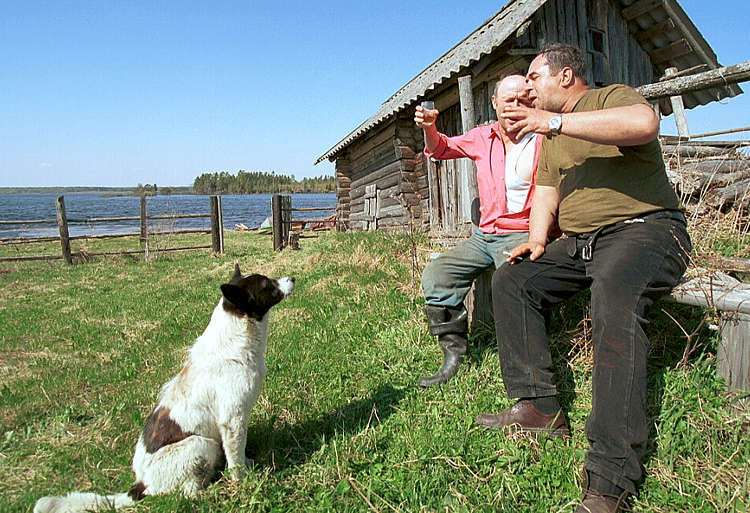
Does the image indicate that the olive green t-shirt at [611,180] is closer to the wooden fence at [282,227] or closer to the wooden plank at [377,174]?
the wooden plank at [377,174]

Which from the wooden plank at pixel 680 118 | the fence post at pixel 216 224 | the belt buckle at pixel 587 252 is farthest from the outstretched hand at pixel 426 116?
the fence post at pixel 216 224

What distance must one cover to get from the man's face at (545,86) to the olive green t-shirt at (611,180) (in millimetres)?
138

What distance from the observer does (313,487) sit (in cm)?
252

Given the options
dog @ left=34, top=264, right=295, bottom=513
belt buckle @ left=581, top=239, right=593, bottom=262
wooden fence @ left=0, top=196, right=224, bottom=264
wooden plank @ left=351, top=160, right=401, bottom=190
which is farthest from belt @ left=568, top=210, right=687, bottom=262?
wooden fence @ left=0, top=196, right=224, bottom=264

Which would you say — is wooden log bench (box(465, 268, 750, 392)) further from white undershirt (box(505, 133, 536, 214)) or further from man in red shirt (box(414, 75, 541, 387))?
white undershirt (box(505, 133, 536, 214))

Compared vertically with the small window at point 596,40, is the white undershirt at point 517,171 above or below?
below

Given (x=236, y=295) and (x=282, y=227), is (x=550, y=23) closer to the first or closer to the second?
(x=236, y=295)

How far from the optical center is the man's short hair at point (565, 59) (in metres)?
2.73

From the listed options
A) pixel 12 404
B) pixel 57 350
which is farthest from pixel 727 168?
pixel 57 350

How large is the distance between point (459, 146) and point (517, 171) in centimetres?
61

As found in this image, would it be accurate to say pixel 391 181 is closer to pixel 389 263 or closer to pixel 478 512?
pixel 389 263

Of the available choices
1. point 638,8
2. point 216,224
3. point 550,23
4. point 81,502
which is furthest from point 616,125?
point 216,224

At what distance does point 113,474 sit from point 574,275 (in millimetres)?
3144

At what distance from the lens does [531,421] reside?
2.66 meters
